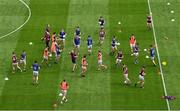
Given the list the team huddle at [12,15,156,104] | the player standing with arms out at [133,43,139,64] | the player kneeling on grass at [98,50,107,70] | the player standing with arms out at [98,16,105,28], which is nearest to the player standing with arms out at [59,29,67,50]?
the team huddle at [12,15,156,104]

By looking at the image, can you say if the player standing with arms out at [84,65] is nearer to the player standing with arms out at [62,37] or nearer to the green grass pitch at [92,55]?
the green grass pitch at [92,55]

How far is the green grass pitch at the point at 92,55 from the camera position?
36.9 m

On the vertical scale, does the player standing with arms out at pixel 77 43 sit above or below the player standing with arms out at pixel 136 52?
above

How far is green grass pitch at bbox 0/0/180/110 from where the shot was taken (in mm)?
36875

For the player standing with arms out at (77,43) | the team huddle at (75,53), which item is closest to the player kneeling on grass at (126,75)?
the team huddle at (75,53)

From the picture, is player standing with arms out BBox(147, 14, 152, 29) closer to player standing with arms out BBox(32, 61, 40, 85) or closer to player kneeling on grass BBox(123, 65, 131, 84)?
player kneeling on grass BBox(123, 65, 131, 84)

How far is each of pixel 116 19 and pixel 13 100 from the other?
17.3 m

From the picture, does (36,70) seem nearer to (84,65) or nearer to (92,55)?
(84,65)

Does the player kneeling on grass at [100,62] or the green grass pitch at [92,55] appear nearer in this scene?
the green grass pitch at [92,55]

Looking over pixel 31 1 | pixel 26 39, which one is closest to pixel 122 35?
pixel 26 39

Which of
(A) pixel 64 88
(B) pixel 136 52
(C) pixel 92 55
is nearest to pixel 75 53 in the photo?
(C) pixel 92 55

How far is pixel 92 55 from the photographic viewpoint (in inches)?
1706

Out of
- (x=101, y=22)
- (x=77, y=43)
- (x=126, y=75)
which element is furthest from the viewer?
(x=101, y=22)

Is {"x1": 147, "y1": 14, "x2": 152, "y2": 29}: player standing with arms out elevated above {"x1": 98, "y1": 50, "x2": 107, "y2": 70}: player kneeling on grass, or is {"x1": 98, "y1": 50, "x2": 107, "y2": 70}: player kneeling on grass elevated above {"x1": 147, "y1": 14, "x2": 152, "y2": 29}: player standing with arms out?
{"x1": 147, "y1": 14, "x2": 152, "y2": 29}: player standing with arms out
